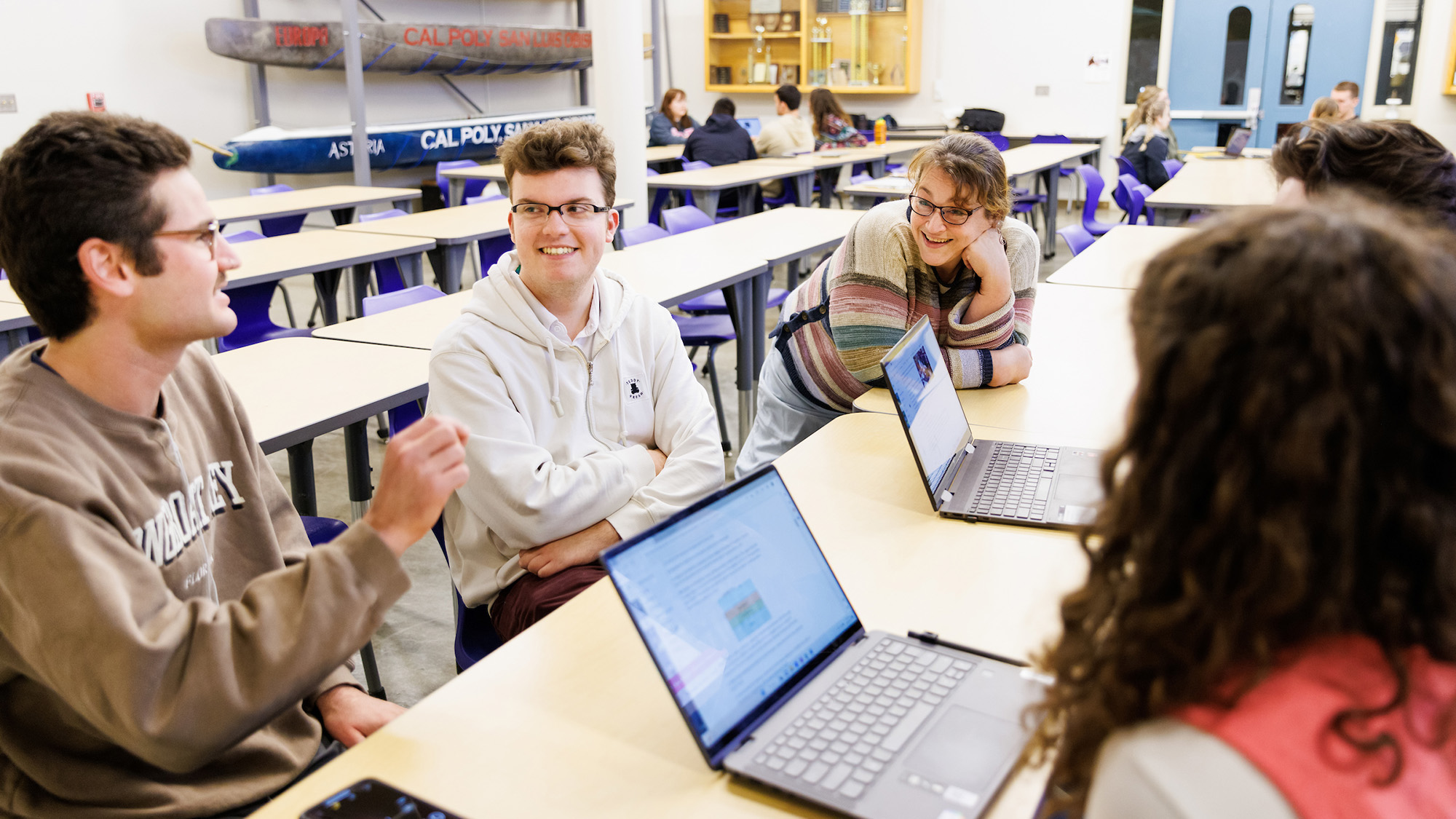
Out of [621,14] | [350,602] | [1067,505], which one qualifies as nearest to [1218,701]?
[350,602]

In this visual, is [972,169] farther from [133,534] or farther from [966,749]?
[133,534]

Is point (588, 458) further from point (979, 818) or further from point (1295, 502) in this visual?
point (1295, 502)

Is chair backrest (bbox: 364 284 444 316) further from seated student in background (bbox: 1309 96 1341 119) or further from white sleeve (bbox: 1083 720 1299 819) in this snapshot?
seated student in background (bbox: 1309 96 1341 119)

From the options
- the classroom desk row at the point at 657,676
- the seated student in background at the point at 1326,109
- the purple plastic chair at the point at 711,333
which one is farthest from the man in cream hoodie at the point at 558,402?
the seated student in background at the point at 1326,109

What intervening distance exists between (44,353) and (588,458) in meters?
0.81

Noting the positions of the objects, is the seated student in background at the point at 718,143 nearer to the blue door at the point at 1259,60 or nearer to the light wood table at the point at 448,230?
the light wood table at the point at 448,230

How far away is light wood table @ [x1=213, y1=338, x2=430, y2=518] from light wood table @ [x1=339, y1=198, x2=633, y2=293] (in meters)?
1.69

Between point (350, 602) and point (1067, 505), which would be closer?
point (350, 602)

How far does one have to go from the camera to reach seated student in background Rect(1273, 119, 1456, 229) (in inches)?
65.2

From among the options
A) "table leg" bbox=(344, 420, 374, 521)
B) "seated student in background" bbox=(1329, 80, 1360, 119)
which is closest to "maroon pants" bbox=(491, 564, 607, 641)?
"table leg" bbox=(344, 420, 374, 521)

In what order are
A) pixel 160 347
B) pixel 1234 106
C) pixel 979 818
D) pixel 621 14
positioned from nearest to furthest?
pixel 979 818, pixel 160 347, pixel 621 14, pixel 1234 106

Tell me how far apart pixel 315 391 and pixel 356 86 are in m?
5.47

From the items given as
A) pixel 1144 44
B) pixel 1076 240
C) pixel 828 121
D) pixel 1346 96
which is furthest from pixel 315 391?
pixel 1144 44

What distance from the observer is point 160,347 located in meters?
1.12
